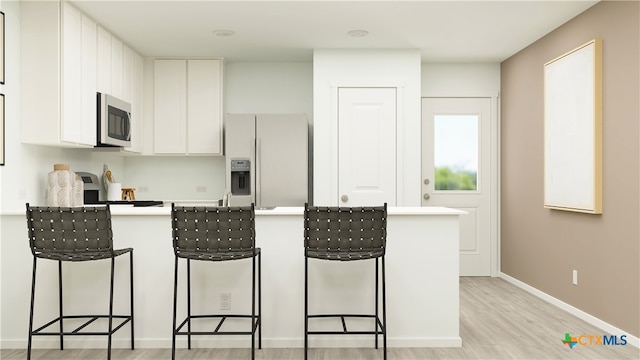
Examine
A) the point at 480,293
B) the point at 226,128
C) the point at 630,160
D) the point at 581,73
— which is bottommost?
the point at 480,293

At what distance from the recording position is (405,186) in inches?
196

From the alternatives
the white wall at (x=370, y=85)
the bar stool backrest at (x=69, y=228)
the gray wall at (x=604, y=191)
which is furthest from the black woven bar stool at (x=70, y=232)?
the gray wall at (x=604, y=191)

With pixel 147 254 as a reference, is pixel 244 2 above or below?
above

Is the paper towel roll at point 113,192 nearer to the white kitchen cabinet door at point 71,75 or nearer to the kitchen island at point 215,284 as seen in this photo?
the white kitchen cabinet door at point 71,75

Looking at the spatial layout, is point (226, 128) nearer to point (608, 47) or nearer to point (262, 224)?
point (262, 224)

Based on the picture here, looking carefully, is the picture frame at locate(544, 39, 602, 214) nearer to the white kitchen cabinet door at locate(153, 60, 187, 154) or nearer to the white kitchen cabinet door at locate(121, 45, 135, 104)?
the white kitchen cabinet door at locate(153, 60, 187, 154)

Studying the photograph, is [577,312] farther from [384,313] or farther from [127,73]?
[127,73]

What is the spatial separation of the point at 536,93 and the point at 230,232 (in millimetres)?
3552

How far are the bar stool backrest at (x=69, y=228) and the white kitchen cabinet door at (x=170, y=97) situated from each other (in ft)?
8.74

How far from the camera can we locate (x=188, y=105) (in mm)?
5332

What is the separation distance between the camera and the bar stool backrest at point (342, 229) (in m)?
2.77

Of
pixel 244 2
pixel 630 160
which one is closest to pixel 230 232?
pixel 244 2

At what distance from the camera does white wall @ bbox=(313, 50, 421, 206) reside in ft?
16.3

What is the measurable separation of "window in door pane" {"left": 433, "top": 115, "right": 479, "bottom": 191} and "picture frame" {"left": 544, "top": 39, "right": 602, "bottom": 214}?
1.30m
